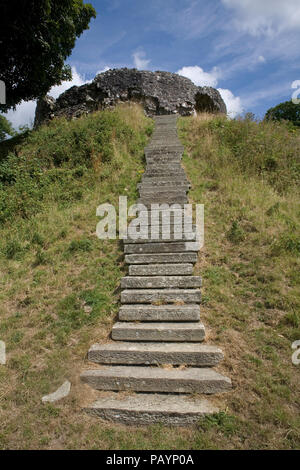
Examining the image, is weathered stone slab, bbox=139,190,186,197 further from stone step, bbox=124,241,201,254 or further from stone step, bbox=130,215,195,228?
stone step, bbox=124,241,201,254

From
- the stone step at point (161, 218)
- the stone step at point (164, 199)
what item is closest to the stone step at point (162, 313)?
the stone step at point (161, 218)

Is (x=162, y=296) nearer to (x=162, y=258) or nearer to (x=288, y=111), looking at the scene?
(x=162, y=258)

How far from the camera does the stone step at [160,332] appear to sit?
3529 millimetres

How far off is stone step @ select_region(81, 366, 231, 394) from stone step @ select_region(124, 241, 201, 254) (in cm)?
211

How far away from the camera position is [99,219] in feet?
20.2

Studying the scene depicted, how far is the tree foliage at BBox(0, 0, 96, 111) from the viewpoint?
768 centimetres

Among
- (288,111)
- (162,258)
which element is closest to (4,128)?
(288,111)

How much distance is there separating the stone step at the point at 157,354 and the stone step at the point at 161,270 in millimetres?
1229

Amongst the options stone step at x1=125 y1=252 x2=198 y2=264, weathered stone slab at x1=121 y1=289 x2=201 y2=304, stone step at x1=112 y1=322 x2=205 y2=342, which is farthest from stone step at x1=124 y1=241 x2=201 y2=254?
stone step at x1=112 y1=322 x2=205 y2=342

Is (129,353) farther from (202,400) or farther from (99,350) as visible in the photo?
(202,400)

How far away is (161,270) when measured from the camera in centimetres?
451

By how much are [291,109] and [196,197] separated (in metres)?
28.0
